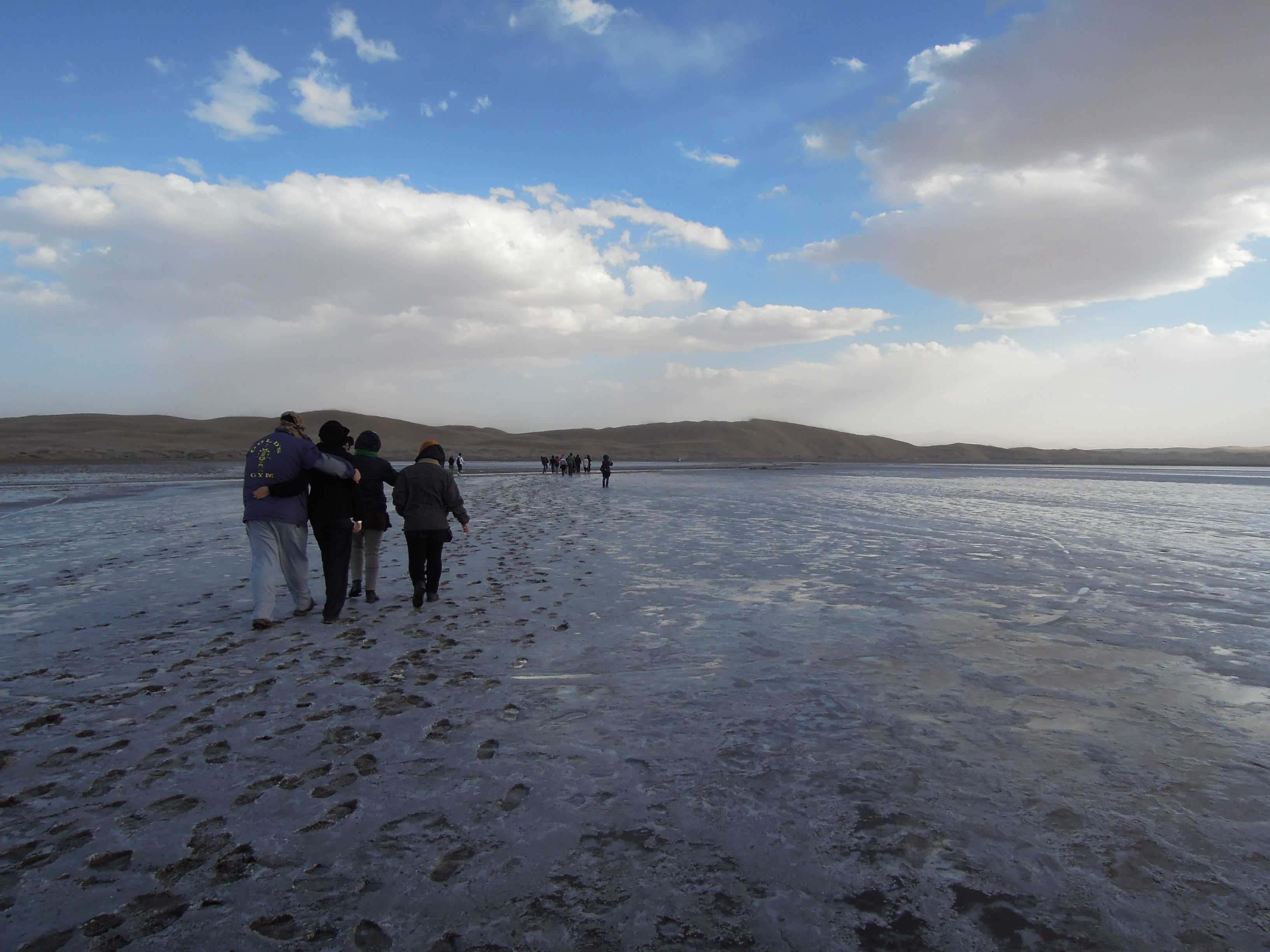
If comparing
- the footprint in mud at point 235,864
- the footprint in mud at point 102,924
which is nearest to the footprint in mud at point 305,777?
the footprint in mud at point 235,864

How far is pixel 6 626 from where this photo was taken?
689cm

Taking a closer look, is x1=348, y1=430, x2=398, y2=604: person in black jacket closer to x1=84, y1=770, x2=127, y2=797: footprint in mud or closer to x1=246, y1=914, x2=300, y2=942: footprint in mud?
x1=84, y1=770, x2=127, y2=797: footprint in mud

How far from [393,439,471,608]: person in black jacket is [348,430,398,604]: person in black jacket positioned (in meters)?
0.33

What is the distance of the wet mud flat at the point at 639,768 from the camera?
2699 mm

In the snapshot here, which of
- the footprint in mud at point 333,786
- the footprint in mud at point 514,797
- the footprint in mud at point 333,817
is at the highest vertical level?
the footprint in mud at point 514,797

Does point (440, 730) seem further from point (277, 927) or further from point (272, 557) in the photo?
point (272, 557)

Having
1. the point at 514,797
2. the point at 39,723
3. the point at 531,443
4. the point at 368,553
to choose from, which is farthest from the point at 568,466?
the point at 531,443

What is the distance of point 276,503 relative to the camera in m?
6.95

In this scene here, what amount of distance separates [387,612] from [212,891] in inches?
200

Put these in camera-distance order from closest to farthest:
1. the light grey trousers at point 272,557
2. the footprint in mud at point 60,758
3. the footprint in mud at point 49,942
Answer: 1. the footprint in mud at point 49,942
2. the footprint in mud at point 60,758
3. the light grey trousers at point 272,557

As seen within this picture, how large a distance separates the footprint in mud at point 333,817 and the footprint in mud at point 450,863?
2.21 ft

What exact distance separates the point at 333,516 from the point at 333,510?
0.22ft

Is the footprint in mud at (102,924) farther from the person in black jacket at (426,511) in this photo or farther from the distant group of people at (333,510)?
the person in black jacket at (426,511)

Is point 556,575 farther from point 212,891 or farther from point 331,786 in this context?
point 212,891
